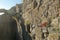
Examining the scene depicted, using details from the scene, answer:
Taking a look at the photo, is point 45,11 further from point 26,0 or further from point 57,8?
point 26,0

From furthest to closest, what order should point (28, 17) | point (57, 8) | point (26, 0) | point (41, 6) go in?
point (26, 0) → point (28, 17) → point (41, 6) → point (57, 8)

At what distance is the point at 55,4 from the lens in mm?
37719

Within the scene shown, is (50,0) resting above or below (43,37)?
above

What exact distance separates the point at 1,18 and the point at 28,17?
150ft

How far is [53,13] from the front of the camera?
124ft

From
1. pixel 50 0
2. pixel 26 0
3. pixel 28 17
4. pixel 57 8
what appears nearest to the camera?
pixel 57 8

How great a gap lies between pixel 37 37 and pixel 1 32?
20.5m

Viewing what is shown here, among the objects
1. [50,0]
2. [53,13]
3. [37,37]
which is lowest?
[37,37]

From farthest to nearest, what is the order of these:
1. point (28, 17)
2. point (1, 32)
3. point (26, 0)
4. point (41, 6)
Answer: point (26, 0), point (28, 17), point (41, 6), point (1, 32)

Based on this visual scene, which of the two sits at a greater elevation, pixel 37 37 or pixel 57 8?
pixel 57 8

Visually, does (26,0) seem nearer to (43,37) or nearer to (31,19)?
(31,19)

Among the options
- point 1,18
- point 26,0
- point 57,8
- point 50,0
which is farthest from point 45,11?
point 1,18

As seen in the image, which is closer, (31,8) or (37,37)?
(37,37)

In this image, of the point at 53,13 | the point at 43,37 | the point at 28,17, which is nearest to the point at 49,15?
the point at 53,13
